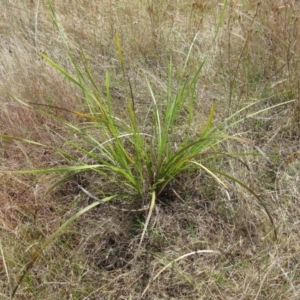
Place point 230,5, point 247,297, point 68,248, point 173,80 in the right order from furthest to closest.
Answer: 1. point 230,5
2. point 173,80
3. point 68,248
4. point 247,297

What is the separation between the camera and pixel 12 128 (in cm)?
191

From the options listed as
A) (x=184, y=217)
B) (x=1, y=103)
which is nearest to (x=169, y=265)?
(x=184, y=217)

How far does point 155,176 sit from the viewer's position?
5.04 feet

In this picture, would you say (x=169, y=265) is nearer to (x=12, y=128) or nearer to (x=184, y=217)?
(x=184, y=217)

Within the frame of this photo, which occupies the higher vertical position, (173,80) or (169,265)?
(173,80)

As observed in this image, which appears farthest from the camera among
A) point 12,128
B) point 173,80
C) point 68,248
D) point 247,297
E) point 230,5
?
point 230,5

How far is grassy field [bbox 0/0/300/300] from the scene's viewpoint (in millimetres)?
1336

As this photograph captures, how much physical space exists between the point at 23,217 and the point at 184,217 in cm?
59

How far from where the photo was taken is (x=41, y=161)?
1771mm

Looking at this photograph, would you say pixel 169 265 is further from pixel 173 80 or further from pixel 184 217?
pixel 173 80

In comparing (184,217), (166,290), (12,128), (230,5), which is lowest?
(166,290)

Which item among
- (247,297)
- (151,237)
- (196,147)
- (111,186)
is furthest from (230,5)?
(247,297)

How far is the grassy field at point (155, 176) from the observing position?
1336 millimetres

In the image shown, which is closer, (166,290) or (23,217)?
(166,290)
